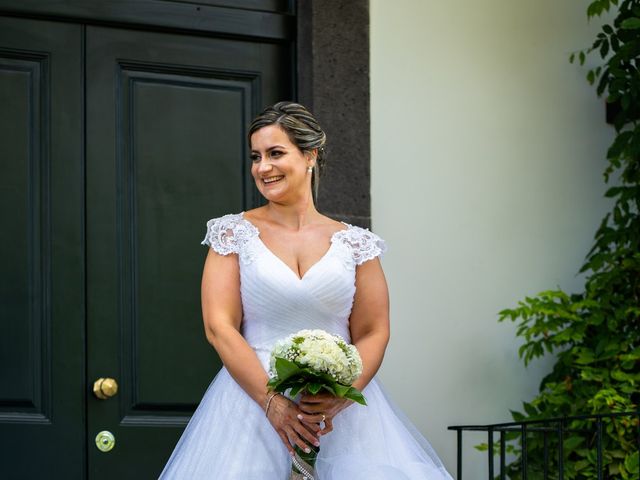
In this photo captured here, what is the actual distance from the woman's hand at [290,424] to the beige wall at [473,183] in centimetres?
174

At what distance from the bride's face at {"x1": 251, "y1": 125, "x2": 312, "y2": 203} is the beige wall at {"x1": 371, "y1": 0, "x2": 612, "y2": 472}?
57.0 inches

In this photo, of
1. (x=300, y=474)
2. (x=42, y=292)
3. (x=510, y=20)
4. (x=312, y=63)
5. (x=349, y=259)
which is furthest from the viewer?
(x=510, y=20)

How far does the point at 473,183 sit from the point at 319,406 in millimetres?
2293

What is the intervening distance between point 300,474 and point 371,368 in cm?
45

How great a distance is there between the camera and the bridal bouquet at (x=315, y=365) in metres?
4.03

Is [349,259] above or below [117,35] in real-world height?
below

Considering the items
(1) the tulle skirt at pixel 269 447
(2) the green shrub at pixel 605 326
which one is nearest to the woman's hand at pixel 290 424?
(1) the tulle skirt at pixel 269 447

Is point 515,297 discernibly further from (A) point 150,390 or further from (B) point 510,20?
(A) point 150,390

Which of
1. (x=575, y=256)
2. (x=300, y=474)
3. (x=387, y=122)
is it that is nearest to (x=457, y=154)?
(x=387, y=122)

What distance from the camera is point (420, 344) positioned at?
605cm

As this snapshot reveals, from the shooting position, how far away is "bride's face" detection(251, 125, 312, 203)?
14.9ft

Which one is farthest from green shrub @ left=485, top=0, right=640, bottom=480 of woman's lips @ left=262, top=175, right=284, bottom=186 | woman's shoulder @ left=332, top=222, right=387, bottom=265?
woman's lips @ left=262, top=175, right=284, bottom=186

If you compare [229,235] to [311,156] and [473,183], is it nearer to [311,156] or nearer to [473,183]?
[311,156]

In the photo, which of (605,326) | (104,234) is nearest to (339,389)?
(104,234)
